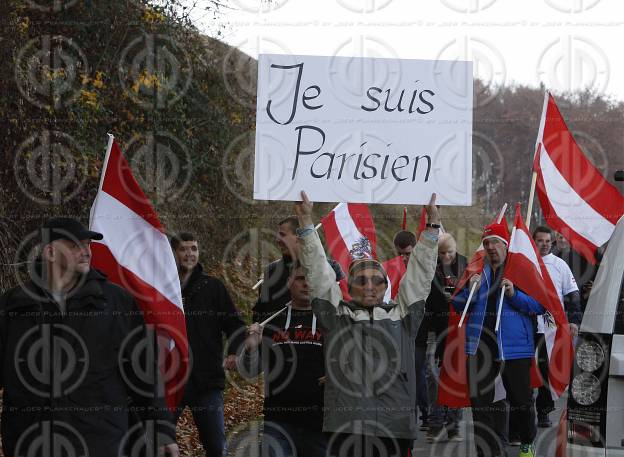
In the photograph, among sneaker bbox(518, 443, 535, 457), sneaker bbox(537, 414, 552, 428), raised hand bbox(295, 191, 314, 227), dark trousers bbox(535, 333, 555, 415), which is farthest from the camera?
sneaker bbox(537, 414, 552, 428)

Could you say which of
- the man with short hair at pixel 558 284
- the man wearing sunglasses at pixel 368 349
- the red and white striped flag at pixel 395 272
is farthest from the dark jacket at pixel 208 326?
the man with short hair at pixel 558 284

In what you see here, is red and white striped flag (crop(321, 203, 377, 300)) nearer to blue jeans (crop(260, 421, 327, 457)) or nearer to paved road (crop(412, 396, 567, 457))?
paved road (crop(412, 396, 567, 457))

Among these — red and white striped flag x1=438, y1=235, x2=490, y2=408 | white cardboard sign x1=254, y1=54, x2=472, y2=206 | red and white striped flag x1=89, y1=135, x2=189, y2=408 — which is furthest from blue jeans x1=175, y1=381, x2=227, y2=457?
red and white striped flag x1=438, y1=235, x2=490, y2=408

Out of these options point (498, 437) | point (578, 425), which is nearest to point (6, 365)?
point (578, 425)

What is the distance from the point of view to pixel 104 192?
23.6ft

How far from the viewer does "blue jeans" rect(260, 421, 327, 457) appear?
267 inches

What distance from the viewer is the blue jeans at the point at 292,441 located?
267 inches

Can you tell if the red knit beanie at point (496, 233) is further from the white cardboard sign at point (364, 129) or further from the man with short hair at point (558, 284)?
the white cardboard sign at point (364, 129)

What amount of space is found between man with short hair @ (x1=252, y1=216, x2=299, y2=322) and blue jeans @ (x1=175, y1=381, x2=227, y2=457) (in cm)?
64

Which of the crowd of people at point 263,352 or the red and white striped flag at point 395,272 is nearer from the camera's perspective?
the crowd of people at point 263,352

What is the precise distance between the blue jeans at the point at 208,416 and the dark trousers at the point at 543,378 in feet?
12.6

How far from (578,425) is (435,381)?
5601 millimetres

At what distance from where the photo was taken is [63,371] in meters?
5.55

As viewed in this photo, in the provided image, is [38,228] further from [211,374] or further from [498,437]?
[498,437]
